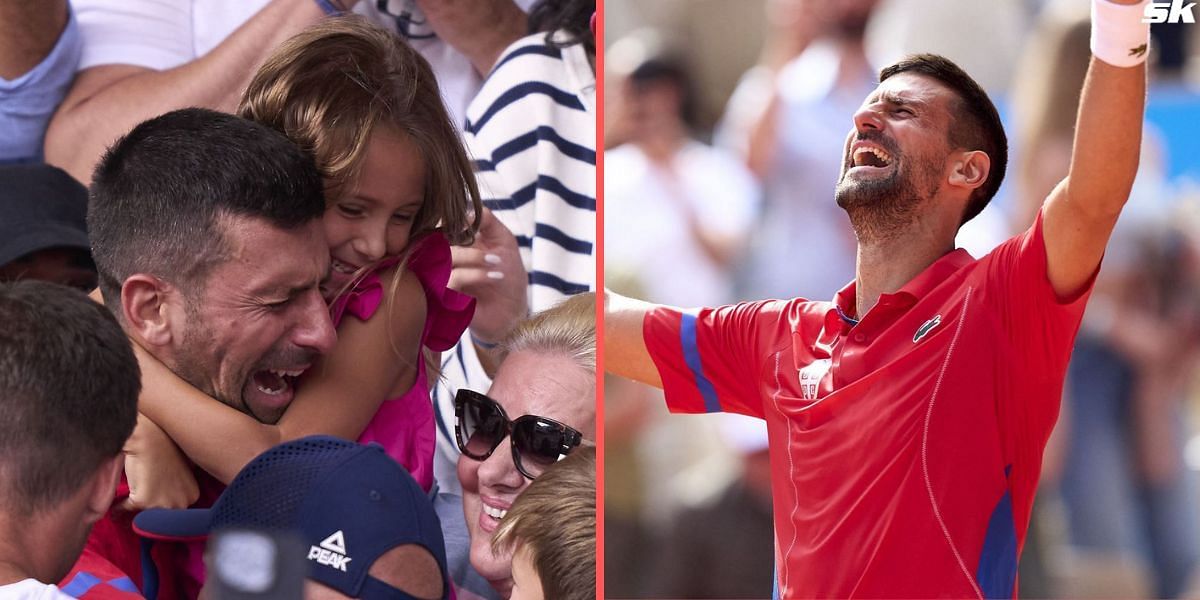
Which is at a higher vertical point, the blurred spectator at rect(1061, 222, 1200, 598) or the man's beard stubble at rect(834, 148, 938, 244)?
the man's beard stubble at rect(834, 148, 938, 244)

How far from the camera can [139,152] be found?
1.86 meters

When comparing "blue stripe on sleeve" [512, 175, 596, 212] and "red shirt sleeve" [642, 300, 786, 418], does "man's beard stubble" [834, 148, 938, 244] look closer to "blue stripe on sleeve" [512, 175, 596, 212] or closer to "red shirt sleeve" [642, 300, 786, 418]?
"red shirt sleeve" [642, 300, 786, 418]

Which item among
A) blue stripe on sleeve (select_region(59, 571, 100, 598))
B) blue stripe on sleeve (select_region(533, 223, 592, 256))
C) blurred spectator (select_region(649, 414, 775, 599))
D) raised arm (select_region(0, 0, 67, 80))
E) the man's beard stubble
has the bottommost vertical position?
blue stripe on sleeve (select_region(59, 571, 100, 598))

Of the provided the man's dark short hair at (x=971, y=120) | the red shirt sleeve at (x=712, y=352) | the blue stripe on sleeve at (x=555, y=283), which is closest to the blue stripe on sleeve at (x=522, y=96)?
the blue stripe on sleeve at (x=555, y=283)

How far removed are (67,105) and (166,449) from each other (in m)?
0.65

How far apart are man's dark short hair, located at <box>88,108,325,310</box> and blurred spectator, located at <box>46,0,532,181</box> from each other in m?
0.25

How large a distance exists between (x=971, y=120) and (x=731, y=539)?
2.47 feet

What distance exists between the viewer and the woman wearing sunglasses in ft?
6.53

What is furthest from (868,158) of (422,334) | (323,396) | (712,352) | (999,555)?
(323,396)

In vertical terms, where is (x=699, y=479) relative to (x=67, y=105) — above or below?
below

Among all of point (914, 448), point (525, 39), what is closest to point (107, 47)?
point (525, 39)

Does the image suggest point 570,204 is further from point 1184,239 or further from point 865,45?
point 1184,239

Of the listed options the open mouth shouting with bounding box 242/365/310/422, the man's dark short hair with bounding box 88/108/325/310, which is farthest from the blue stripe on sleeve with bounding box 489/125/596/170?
the open mouth shouting with bounding box 242/365/310/422

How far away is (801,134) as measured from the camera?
2.23m
